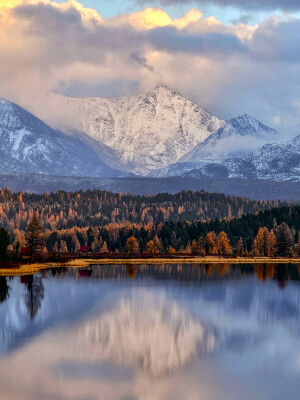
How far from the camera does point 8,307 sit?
102062 millimetres

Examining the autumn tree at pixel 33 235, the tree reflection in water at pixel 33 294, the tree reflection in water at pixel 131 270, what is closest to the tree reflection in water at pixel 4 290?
the tree reflection in water at pixel 33 294

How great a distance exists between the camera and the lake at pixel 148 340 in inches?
2387

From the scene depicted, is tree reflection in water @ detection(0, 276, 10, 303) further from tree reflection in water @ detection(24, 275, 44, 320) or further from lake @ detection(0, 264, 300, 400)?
tree reflection in water @ detection(24, 275, 44, 320)

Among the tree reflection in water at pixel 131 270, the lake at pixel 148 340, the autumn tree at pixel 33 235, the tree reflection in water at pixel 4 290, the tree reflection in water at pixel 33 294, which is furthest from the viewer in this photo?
the autumn tree at pixel 33 235

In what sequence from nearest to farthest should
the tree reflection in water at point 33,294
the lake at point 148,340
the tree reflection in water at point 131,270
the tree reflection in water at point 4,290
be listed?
1. the lake at point 148,340
2. the tree reflection in water at point 33,294
3. the tree reflection in water at point 4,290
4. the tree reflection in water at point 131,270

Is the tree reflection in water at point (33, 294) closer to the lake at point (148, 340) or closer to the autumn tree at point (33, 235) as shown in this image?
the lake at point (148, 340)

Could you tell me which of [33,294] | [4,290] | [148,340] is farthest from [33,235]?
[148,340]

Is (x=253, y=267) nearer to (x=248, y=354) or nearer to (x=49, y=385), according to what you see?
(x=248, y=354)

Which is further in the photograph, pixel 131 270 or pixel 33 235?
pixel 33 235

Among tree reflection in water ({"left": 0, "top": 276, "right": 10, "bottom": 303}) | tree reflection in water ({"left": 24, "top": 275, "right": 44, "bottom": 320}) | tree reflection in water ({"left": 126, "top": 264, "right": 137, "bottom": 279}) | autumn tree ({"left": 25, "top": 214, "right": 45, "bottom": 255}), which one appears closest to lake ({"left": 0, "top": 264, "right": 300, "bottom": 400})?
tree reflection in water ({"left": 24, "top": 275, "right": 44, "bottom": 320})

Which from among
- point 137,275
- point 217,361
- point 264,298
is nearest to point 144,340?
point 217,361

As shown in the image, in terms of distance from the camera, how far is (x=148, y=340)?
80062mm

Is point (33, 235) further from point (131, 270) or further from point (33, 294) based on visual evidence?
point (33, 294)

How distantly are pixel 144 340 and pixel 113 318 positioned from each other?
14.9 meters
